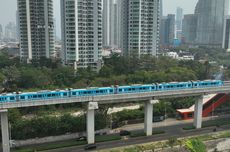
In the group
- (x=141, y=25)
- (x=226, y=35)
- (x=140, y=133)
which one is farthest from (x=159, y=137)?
(x=226, y=35)

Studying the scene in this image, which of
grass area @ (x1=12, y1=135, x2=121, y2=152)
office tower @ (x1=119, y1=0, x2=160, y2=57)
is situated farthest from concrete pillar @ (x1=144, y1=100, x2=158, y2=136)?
office tower @ (x1=119, y1=0, x2=160, y2=57)

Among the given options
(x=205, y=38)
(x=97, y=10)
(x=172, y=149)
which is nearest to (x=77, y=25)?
(x=97, y=10)

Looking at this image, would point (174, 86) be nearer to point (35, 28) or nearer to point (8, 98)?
point (8, 98)

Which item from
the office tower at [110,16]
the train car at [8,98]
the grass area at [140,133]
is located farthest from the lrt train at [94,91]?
the office tower at [110,16]

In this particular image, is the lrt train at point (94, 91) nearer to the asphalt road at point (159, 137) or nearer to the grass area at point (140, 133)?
the grass area at point (140, 133)

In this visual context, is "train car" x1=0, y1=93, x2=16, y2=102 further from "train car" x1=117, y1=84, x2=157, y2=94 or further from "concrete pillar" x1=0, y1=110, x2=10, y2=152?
"train car" x1=117, y1=84, x2=157, y2=94
